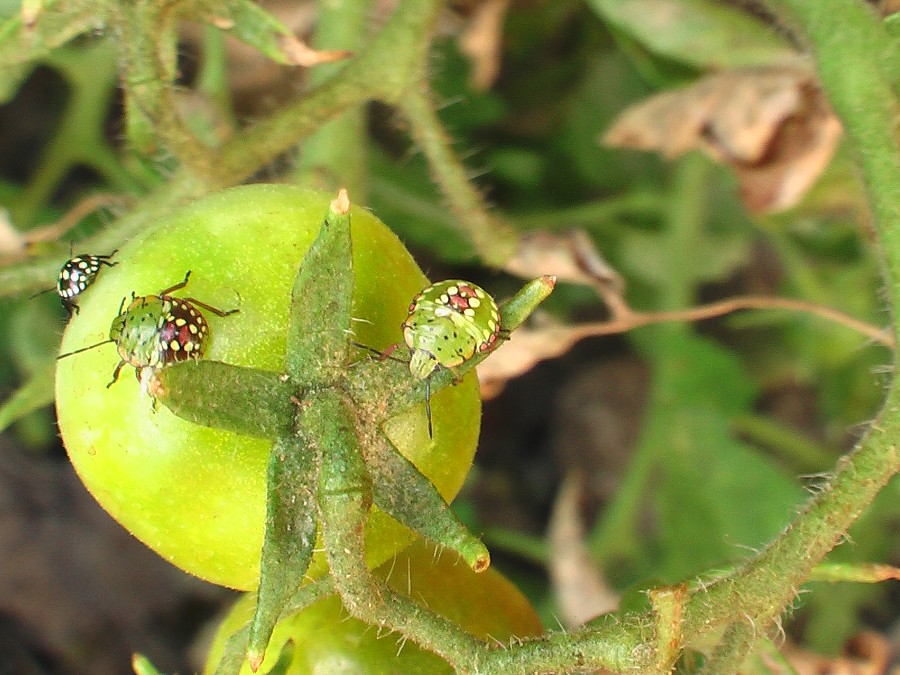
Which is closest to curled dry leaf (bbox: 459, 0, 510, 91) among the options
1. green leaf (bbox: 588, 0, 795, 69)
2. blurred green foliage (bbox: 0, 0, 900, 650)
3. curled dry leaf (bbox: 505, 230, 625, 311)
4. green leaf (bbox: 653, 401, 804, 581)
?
blurred green foliage (bbox: 0, 0, 900, 650)

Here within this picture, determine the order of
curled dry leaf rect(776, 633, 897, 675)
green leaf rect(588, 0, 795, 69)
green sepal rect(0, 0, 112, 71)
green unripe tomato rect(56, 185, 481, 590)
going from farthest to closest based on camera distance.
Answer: green leaf rect(588, 0, 795, 69) < curled dry leaf rect(776, 633, 897, 675) < green sepal rect(0, 0, 112, 71) < green unripe tomato rect(56, 185, 481, 590)

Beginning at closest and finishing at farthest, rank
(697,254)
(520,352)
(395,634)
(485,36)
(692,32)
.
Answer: (395,634) → (520,352) → (692,32) → (485,36) → (697,254)

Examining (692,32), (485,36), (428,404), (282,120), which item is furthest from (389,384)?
(485,36)

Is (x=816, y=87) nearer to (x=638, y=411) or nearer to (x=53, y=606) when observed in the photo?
(x=638, y=411)

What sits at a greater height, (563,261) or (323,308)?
(323,308)

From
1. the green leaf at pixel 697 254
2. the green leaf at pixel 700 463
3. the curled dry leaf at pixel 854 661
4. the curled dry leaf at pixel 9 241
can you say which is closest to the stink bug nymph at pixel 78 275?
the curled dry leaf at pixel 9 241

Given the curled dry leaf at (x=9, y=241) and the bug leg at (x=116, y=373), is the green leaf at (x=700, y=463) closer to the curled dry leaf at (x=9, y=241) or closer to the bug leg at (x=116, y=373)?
the curled dry leaf at (x=9, y=241)

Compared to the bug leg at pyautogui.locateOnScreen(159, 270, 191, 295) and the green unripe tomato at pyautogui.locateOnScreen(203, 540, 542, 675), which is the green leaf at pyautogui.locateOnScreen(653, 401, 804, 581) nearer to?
the green unripe tomato at pyautogui.locateOnScreen(203, 540, 542, 675)

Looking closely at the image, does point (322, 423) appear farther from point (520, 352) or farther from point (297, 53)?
point (520, 352)
